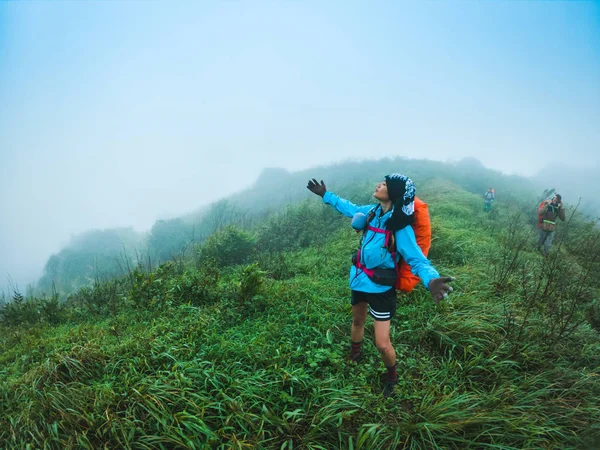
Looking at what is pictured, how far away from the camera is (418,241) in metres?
2.46

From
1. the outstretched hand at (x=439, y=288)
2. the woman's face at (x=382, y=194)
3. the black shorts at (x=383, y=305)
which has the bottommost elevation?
the black shorts at (x=383, y=305)

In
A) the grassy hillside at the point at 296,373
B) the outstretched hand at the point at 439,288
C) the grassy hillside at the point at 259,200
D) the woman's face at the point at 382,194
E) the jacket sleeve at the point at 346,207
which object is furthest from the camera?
the grassy hillside at the point at 259,200

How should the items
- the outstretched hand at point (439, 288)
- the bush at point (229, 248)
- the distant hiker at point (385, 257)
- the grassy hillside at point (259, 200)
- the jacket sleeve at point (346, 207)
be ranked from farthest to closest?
the grassy hillside at point (259, 200) < the bush at point (229, 248) < the jacket sleeve at point (346, 207) < the distant hiker at point (385, 257) < the outstretched hand at point (439, 288)

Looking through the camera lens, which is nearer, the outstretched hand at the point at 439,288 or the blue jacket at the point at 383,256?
the outstretched hand at the point at 439,288

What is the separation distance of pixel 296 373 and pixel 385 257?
1.55 meters

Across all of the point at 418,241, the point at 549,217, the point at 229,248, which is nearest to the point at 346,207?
the point at 418,241

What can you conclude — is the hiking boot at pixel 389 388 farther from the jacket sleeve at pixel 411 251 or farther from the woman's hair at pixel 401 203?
the woman's hair at pixel 401 203

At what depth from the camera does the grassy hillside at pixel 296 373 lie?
7.25 ft

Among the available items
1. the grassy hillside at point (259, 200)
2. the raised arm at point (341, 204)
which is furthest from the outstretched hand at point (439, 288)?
the grassy hillside at point (259, 200)

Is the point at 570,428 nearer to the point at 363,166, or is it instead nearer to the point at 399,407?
the point at 399,407

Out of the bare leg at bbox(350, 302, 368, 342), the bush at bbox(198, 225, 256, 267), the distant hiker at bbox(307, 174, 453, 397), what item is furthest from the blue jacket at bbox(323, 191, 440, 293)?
the bush at bbox(198, 225, 256, 267)

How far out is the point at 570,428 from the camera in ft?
7.55

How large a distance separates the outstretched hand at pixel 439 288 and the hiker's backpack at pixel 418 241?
0.36m

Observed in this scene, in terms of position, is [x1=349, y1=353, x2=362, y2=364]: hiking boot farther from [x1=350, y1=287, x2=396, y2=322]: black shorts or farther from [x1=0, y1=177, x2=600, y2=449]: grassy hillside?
[x1=350, y1=287, x2=396, y2=322]: black shorts
